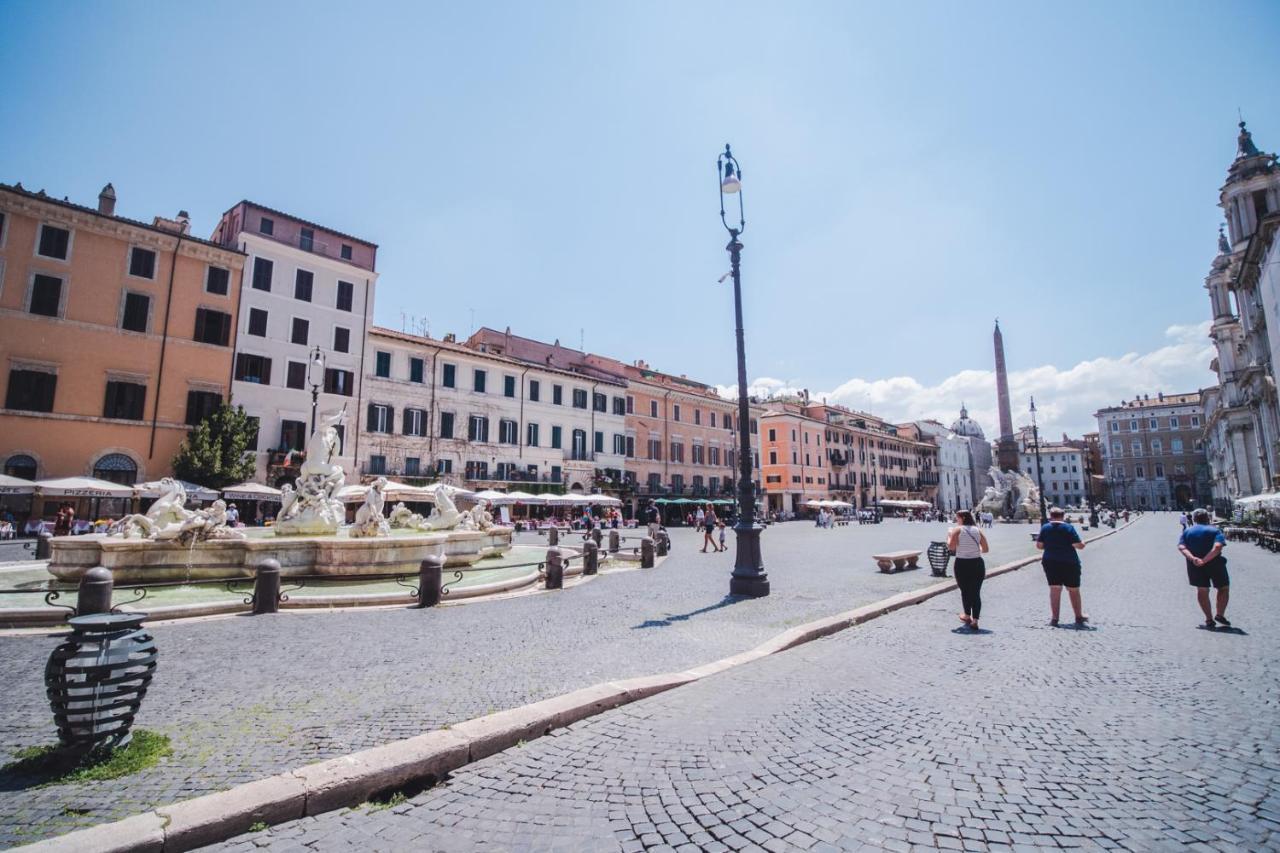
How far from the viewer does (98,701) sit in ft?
11.3

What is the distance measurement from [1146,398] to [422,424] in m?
127

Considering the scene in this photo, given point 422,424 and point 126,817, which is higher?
point 422,424

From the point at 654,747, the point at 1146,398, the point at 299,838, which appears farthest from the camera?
the point at 1146,398

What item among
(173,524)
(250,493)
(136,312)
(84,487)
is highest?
(136,312)

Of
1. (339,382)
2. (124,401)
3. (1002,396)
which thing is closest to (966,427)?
(1002,396)

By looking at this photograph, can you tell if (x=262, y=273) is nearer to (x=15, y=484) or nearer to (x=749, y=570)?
(x=15, y=484)

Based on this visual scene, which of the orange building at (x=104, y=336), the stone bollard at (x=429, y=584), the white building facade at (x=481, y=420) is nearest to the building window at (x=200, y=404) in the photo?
the orange building at (x=104, y=336)

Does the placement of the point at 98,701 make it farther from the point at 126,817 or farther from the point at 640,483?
the point at 640,483

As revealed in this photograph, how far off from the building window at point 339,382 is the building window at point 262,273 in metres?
4.96

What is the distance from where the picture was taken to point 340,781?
128 inches

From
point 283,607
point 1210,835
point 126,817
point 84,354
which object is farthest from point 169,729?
point 84,354

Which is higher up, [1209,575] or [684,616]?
[1209,575]

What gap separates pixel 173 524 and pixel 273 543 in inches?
67.1

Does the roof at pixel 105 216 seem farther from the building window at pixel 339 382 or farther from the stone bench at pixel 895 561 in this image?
the stone bench at pixel 895 561
